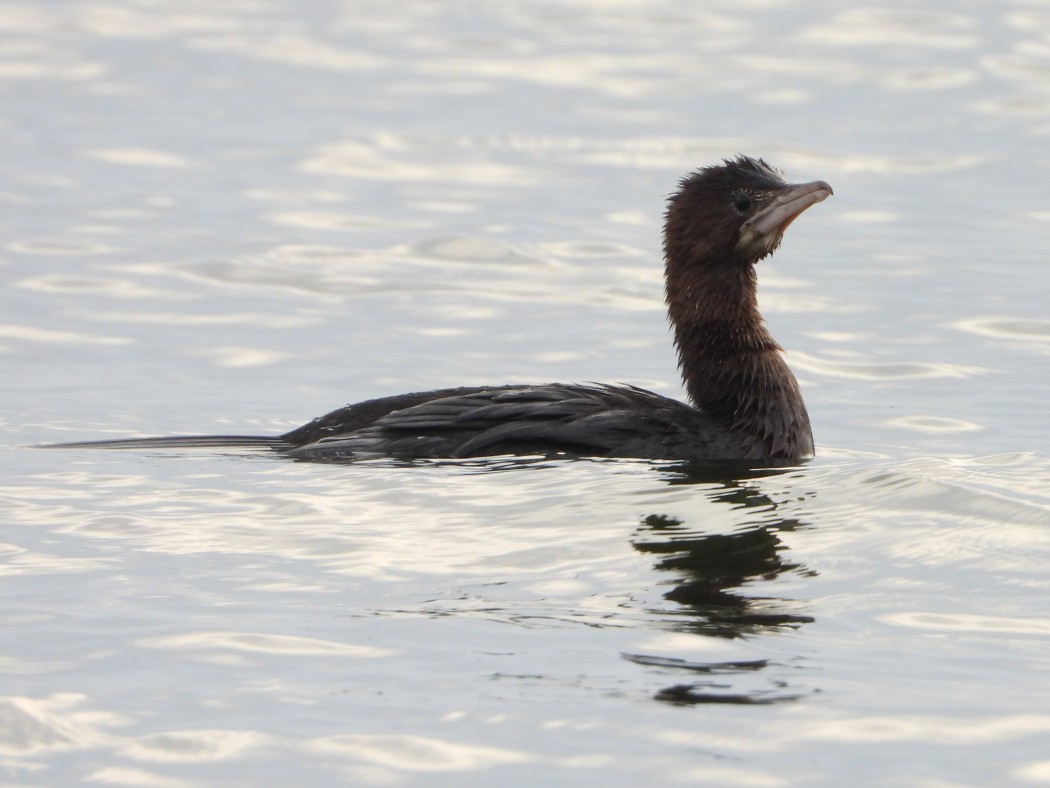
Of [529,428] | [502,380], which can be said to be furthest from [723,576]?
[502,380]

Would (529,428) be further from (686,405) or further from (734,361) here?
(734,361)

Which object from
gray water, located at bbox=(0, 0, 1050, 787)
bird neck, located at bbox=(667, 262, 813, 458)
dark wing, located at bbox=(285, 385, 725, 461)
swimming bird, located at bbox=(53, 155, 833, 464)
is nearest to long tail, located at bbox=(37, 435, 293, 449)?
swimming bird, located at bbox=(53, 155, 833, 464)

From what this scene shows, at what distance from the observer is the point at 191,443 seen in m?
9.82

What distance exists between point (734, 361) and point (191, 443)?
281 cm

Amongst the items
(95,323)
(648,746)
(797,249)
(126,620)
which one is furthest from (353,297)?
(648,746)

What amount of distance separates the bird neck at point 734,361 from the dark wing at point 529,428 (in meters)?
0.20

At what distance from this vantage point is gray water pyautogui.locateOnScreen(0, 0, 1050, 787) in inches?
234

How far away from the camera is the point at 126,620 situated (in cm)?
682

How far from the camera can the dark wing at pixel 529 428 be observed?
352 inches

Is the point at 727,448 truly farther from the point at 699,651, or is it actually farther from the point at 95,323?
the point at 95,323

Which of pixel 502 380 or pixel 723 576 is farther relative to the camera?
pixel 502 380

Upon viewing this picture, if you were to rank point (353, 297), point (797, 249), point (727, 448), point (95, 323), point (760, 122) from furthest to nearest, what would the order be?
1. point (760, 122)
2. point (797, 249)
3. point (353, 297)
4. point (95, 323)
5. point (727, 448)

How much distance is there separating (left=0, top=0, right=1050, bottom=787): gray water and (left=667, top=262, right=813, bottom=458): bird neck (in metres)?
0.39

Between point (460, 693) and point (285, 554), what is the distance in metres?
1.81
